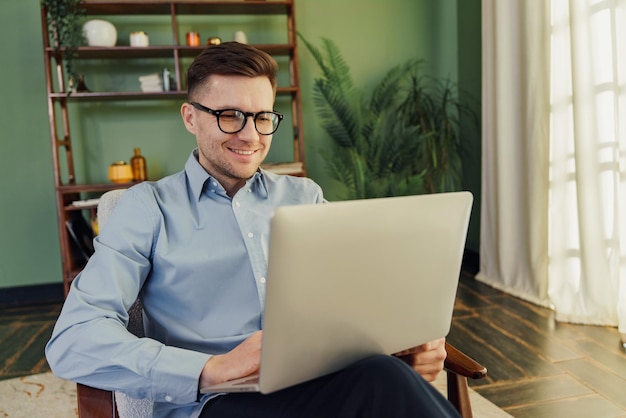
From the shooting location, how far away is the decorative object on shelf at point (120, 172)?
357 centimetres

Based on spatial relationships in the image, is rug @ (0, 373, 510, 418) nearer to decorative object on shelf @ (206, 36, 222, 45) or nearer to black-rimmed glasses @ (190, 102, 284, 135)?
black-rimmed glasses @ (190, 102, 284, 135)

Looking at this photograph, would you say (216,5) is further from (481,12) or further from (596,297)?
(596,297)

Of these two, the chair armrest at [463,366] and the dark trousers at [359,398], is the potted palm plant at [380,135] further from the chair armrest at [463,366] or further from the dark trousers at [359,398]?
the dark trousers at [359,398]

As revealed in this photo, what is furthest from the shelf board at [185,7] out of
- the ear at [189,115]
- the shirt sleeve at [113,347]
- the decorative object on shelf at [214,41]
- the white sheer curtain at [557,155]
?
the shirt sleeve at [113,347]

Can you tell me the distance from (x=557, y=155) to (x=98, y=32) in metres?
2.77

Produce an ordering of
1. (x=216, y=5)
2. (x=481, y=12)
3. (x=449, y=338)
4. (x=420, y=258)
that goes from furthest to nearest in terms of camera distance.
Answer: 1. (x=481, y=12)
2. (x=216, y=5)
3. (x=449, y=338)
4. (x=420, y=258)

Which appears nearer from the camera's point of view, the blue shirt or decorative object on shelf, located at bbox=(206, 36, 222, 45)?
the blue shirt

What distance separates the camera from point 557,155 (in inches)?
116

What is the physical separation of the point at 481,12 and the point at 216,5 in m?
1.82

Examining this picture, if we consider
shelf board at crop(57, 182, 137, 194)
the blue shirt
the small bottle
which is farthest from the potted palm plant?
the blue shirt

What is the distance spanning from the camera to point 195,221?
1270 mm

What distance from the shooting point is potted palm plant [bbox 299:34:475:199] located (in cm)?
375

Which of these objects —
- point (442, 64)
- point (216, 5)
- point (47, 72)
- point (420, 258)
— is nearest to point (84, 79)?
point (47, 72)

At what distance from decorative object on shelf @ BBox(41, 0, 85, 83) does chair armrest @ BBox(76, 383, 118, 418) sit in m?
2.79
